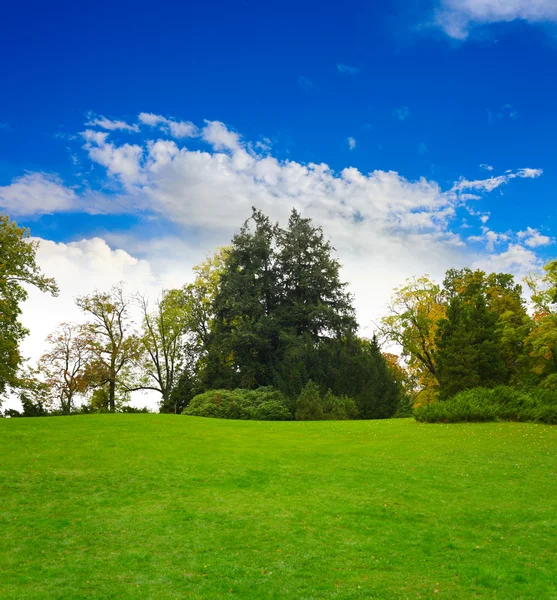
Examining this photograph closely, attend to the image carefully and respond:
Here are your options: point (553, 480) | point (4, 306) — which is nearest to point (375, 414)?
point (553, 480)

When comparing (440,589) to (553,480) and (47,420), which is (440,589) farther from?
(47,420)

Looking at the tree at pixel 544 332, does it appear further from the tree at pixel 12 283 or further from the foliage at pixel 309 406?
the tree at pixel 12 283

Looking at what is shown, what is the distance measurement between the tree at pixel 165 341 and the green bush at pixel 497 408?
27903 mm

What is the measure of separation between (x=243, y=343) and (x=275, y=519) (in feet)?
99.0

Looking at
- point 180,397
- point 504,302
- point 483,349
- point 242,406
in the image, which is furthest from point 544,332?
point 180,397

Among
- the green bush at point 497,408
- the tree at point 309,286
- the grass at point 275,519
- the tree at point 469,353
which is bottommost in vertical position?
the grass at point 275,519

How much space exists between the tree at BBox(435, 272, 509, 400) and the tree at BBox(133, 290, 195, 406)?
24.7 meters

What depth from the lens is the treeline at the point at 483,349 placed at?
2495cm

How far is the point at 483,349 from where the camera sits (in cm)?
3161

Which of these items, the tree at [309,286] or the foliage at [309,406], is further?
the tree at [309,286]

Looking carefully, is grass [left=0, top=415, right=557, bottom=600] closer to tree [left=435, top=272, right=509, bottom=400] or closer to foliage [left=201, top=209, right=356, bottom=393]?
tree [left=435, top=272, right=509, bottom=400]

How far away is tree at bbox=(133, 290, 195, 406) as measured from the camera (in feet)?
158

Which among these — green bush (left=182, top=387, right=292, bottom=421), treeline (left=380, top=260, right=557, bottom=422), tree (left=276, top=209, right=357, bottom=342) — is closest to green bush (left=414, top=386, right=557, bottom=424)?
treeline (left=380, top=260, right=557, bottom=422)

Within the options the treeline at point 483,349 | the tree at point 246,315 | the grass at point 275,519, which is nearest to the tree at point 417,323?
the treeline at point 483,349
